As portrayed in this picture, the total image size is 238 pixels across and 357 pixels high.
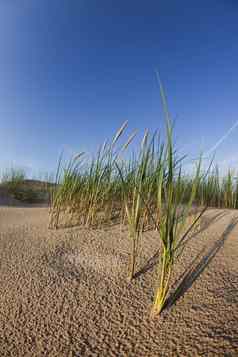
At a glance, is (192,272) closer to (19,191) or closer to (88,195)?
(88,195)

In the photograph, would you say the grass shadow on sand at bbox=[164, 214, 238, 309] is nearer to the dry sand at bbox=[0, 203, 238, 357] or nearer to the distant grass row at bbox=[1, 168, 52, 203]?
the dry sand at bbox=[0, 203, 238, 357]

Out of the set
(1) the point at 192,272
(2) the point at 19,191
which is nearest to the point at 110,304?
(1) the point at 192,272

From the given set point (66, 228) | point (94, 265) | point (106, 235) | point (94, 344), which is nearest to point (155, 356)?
point (94, 344)

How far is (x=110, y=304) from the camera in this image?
687 mm

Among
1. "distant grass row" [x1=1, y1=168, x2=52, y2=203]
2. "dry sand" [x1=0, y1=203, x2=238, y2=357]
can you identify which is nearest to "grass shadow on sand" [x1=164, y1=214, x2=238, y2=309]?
"dry sand" [x1=0, y1=203, x2=238, y2=357]

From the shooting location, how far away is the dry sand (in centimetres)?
52

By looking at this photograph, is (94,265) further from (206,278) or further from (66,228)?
(66,228)

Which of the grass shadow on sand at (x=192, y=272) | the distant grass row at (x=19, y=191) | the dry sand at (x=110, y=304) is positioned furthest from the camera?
the distant grass row at (x=19, y=191)

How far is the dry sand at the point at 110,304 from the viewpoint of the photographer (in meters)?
Answer: 0.52

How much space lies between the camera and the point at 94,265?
3.17 feet

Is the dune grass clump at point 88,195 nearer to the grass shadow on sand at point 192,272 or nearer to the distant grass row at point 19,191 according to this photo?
the grass shadow on sand at point 192,272

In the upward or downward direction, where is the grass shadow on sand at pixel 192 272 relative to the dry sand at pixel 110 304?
upward

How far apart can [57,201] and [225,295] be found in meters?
1.45

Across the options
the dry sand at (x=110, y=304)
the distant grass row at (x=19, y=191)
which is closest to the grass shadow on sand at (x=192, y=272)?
the dry sand at (x=110, y=304)
